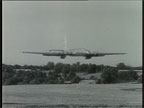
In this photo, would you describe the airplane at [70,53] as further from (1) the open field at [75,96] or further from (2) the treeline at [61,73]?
(1) the open field at [75,96]

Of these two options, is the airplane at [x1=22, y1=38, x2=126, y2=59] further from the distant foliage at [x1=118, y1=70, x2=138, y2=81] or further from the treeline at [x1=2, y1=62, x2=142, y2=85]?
the distant foliage at [x1=118, y1=70, x2=138, y2=81]

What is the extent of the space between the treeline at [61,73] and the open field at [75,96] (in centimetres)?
5

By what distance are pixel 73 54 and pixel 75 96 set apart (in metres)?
0.33

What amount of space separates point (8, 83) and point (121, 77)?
88cm

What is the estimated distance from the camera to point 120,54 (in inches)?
107

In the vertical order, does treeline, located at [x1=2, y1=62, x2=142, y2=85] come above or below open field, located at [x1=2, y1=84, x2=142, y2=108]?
above

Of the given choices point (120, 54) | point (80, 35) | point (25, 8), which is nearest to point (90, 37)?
point (80, 35)

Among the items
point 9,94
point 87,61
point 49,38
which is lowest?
point 9,94

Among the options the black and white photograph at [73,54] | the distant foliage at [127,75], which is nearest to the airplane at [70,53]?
the black and white photograph at [73,54]

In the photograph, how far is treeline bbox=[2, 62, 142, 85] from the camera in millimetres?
2730

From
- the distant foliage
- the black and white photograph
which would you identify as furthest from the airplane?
the distant foliage

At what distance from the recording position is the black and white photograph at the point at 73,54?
2.73 m

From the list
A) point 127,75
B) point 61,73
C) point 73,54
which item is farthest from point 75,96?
point 127,75

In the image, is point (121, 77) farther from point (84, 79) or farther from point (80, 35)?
point (80, 35)
